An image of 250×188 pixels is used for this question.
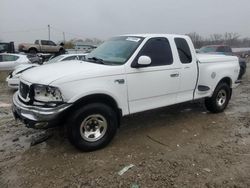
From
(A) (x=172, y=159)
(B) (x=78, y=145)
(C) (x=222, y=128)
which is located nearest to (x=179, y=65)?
(C) (x=222, y=128)

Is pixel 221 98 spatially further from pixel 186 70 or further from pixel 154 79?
pixel 154 79

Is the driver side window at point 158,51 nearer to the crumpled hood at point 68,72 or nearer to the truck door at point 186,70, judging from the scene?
the truck door at point 186,70

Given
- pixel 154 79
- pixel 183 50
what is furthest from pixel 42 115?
pixel 183 50

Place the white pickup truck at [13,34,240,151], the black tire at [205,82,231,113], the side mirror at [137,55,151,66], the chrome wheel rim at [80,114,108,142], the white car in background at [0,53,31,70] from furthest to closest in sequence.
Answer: the white car in background at [0,53,31,70], the black tire at [205,82,231,113], the side mirror at [137,55,151,66], the chrome wheel rim at [80,114,108,142], the white pickup truck at [13,34,240,151]

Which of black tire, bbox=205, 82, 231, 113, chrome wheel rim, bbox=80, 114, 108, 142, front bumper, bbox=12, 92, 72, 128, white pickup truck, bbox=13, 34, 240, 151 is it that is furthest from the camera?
black tire, bbox=205, 82, 231, 113

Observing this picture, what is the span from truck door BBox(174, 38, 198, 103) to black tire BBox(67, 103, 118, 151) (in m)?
1.81

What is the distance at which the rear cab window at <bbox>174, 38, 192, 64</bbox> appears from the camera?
5949 mm

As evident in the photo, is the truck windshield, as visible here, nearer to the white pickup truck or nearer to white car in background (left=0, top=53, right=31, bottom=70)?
the white pickup truck

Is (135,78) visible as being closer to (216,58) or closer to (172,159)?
(172,159)

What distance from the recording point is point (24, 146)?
16.8ft

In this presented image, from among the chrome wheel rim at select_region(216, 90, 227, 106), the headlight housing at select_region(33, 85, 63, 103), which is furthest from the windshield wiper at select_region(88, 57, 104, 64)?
the chrome wheel rim at select_region(216, 90, 227, 106)

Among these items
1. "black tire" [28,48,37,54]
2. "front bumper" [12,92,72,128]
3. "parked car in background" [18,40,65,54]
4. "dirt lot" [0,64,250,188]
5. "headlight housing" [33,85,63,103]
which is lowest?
"dirt lot" [0,64,250,188]

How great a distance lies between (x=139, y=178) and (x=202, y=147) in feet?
5.23

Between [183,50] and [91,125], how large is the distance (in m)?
2.69
